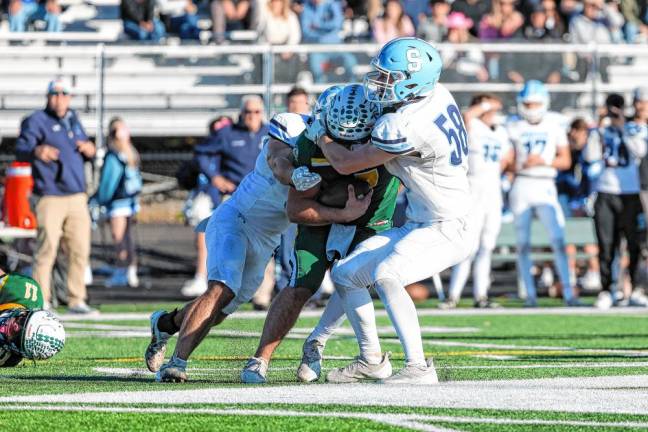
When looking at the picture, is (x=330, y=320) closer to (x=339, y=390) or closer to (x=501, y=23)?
(x=339, y=390)

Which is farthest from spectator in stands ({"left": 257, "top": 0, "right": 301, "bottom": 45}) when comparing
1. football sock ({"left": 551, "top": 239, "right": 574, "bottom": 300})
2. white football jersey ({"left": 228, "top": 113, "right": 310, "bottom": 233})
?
white football jersey ({"left": 228, "top": 113, "right": 310, "bottom": 233})

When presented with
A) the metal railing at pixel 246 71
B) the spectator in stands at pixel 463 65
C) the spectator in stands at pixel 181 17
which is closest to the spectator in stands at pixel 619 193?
the metal railing at pixel 246 71

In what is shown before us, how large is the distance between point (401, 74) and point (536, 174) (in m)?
7.42

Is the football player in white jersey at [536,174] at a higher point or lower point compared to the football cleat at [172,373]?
lower

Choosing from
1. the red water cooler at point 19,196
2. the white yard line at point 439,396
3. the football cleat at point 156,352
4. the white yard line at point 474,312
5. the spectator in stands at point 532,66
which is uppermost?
the white yard line at point 439,396

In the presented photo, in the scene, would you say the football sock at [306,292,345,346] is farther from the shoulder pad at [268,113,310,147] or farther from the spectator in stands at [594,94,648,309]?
the spectator in stands at [594,94,648,309]

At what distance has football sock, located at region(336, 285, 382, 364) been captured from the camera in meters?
6.74

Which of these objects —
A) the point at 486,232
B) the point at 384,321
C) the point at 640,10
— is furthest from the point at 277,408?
the point at 640,10

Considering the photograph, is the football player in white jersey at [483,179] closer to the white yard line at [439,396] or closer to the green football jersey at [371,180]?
the green football jersey at [371,180]

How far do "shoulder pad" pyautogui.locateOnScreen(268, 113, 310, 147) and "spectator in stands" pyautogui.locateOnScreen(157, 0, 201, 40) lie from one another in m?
12.1

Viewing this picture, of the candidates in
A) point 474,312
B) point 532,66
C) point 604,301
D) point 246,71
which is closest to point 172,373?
point 474,312

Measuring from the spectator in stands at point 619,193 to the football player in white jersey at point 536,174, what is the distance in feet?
1.55

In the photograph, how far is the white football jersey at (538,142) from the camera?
45.0 ft

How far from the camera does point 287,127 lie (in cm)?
694
